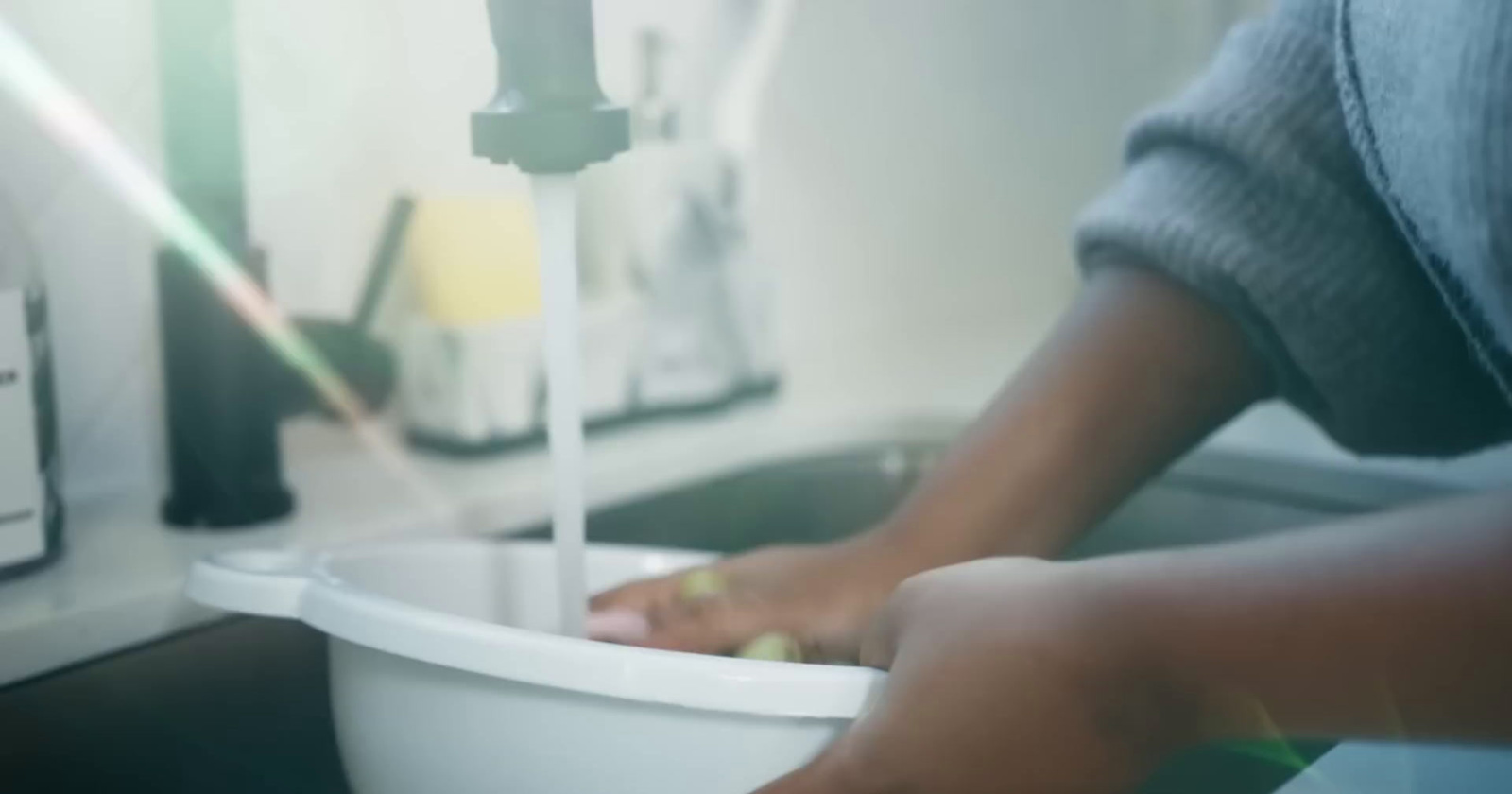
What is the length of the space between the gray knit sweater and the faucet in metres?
0.20

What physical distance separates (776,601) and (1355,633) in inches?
8.3

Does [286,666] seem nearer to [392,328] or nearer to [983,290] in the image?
[392,328]

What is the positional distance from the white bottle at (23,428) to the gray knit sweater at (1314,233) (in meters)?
0.37

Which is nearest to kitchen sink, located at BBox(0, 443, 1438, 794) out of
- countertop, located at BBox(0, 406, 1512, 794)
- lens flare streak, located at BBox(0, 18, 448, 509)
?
countertop, located at BBox(0, 406, 1512, 794)

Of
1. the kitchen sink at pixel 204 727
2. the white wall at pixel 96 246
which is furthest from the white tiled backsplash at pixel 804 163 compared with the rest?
the kitchen sink at pixel 204 727

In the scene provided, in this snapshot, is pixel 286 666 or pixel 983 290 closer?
pixel 286 666

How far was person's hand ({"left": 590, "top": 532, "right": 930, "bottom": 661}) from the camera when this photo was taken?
0.42m

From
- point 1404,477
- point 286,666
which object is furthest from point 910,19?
point 286,666

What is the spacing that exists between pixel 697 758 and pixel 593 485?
0.31m

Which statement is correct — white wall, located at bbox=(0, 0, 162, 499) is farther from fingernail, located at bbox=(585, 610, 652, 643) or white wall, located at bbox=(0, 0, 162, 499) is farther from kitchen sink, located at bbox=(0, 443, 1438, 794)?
fingernail, located at bbox=(585, 610, 652, 643)

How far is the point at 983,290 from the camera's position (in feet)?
3.27

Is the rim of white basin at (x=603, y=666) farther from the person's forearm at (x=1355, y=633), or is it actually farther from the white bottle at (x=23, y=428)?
the white bottle at (x=23, y=428)

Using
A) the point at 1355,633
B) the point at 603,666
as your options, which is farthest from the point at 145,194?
the point at 1355,633

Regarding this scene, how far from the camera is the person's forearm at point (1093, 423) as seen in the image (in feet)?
1.54
